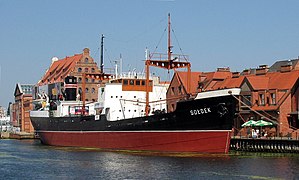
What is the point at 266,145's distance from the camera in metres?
49.6

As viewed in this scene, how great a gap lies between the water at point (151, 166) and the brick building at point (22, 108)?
231 ft

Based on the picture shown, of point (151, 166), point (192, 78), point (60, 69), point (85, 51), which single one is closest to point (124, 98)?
point (151, 166)

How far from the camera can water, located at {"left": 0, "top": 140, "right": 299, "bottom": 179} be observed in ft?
110

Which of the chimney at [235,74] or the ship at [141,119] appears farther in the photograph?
the chimney at [235,74]

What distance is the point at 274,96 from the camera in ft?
192

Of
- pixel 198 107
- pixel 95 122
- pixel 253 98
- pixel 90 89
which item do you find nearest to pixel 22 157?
pixel 95 122

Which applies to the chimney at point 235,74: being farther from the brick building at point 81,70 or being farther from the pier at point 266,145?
the brick building at point 81,70

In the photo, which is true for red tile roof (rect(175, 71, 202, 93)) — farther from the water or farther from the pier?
the water

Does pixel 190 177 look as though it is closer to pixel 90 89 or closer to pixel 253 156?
pixel 253 156

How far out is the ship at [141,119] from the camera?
44.6 meters

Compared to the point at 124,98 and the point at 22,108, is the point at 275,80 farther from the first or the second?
the point at 22,108

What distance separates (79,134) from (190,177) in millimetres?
28395

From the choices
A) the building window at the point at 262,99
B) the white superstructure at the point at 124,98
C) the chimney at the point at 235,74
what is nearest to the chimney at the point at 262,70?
the chimney at the point at 235,74

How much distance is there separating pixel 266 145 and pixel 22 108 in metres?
81.5
